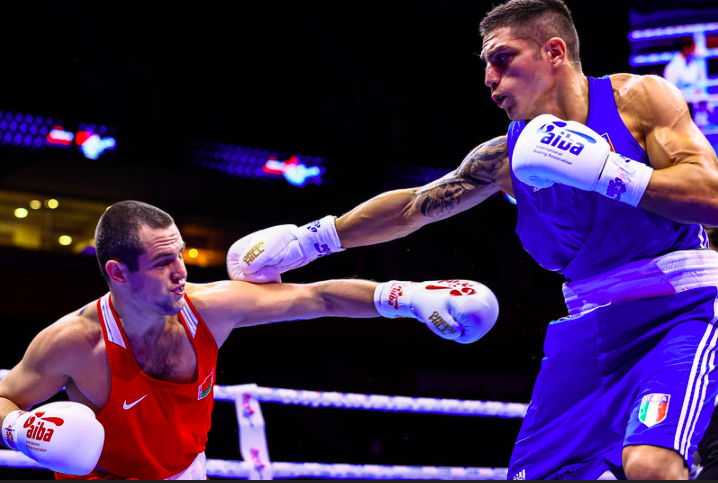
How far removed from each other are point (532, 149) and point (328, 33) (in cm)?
683

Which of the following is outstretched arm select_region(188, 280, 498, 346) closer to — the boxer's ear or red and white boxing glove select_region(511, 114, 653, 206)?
the boxer's ear

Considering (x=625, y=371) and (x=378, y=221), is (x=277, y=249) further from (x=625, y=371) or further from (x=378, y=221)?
(x=625, y=371)

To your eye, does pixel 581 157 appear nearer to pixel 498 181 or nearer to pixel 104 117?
pixel 498 181

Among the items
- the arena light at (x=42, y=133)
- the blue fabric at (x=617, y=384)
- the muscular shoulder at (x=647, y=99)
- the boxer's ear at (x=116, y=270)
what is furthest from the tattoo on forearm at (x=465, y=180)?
the arena light at (x=42, y=133)

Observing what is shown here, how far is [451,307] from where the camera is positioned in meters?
2.29

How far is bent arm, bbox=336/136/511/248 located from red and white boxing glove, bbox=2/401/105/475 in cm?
98

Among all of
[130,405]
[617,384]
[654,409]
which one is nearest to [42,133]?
[130,405]

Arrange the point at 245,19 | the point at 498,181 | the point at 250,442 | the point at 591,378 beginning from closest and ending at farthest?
the point at 591,378, the point at 498,181, the point at 250,442, the point at 245,19

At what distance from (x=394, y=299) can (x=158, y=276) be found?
2.30 feet

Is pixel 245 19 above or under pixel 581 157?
above

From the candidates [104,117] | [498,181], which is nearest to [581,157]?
[498,181]

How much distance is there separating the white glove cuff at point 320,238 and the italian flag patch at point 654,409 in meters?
1.12

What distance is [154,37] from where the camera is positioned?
797 centimetres

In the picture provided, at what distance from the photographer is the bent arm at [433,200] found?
2479 mm
